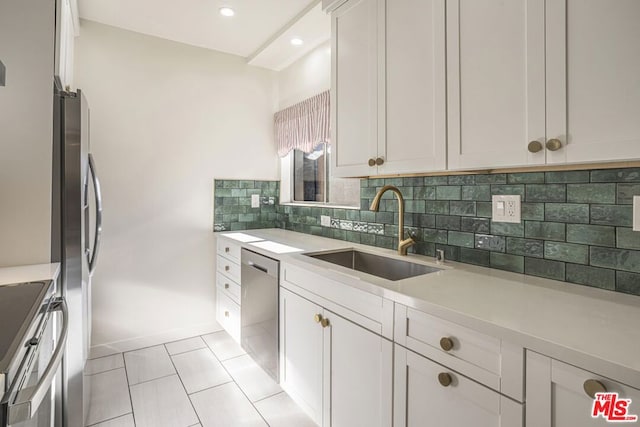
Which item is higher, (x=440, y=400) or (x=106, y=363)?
(x=440, y=400)

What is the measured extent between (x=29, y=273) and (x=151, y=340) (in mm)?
1489

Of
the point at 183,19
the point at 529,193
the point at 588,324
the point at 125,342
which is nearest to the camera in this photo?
the point at 588,324

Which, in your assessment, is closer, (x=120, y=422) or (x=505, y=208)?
(x=505, y=208)

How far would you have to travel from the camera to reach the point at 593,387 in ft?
2.37

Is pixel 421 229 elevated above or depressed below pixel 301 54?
below

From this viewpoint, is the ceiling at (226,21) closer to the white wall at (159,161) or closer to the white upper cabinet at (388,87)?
the white wall at (159,161)

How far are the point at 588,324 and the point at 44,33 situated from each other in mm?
2385

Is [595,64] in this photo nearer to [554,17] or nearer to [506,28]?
[554,17]

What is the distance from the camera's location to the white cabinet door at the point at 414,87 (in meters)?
1.41

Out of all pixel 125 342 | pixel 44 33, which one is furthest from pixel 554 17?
pixel 125 342

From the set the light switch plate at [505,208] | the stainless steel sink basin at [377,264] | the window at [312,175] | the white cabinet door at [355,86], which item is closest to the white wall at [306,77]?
the window at [312,175]

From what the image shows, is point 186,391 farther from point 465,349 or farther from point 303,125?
point 303,125

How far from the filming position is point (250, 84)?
122 inches

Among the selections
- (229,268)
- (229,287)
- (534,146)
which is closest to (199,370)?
(229,287)
